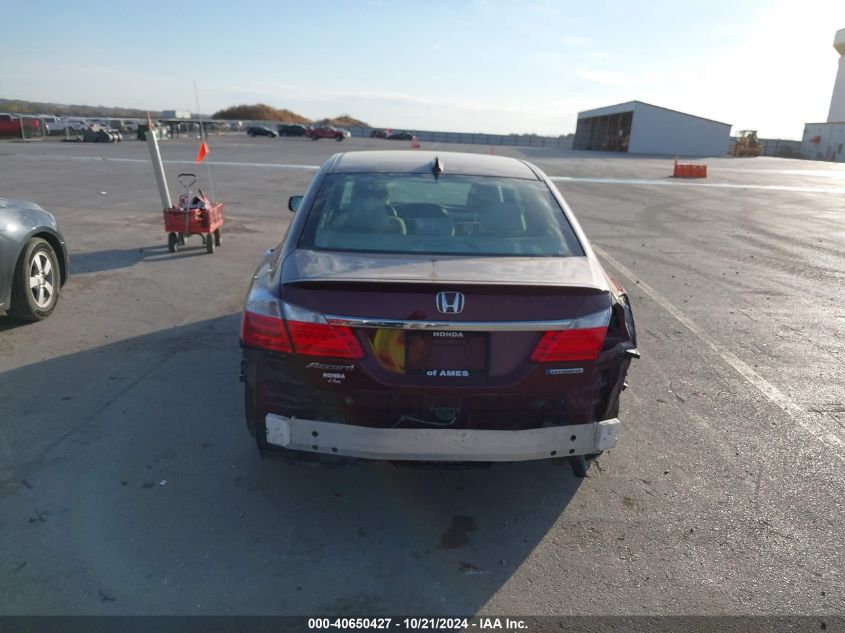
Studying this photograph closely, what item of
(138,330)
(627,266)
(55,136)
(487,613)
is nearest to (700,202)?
(627,266)

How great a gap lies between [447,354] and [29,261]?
4538mm

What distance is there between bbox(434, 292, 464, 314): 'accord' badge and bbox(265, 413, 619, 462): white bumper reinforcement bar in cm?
54

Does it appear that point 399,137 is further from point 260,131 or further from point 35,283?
point 35,283

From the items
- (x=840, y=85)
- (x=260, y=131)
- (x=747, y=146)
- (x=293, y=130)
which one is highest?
(x=840, y=85)

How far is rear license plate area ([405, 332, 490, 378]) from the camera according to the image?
275 cm

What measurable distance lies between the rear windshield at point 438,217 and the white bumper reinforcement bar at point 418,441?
37.9 inches

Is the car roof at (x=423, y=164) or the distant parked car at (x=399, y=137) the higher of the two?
the distant parked car at (x=399, y=137)

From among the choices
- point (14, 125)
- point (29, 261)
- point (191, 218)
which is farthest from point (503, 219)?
point (14, 125)

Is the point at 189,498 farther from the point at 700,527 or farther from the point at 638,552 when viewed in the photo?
the point at 700,527

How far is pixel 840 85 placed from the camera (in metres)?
74.1

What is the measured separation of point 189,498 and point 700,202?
18093 mm

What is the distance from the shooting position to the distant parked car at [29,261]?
17.1ft

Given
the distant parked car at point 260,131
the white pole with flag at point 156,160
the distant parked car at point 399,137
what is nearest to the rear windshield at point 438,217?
the white pole with flag at point 156,160

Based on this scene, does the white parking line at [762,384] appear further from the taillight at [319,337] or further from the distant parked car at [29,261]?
the distant parked car at [29,261]
